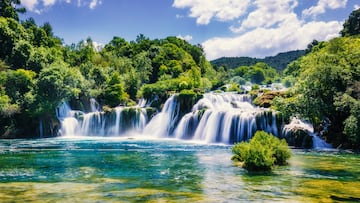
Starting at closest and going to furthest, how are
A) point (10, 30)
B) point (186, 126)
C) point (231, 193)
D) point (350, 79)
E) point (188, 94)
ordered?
point (231, 193), point (350, 79), point (186, 126), point (188, 94), point (10, 30)

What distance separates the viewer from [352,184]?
47.7ft

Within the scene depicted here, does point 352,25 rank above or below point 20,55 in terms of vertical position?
above

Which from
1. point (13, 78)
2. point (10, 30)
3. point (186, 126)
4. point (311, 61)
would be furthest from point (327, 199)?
point (10, 30)

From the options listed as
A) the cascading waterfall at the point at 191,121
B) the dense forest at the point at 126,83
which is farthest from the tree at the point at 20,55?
the cascading waterfall at the point at 191,121

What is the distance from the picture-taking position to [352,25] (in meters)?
80.4

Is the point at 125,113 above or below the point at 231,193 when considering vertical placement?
above

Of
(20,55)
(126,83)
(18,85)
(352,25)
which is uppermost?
(352,25)

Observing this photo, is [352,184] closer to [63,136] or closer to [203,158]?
[203,158]

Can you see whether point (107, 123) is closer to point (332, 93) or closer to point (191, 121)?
point (191, 121)

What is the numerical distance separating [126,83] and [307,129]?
3580 cm

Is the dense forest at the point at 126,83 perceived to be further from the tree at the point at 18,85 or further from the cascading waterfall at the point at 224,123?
the cascading waterfall at the point at 224,123

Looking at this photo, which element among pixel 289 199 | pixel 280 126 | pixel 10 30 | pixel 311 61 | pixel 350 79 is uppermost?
pixel 10 30

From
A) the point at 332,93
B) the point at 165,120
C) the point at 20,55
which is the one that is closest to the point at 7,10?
the point at 20,55

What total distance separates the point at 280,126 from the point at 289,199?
22582 mm
